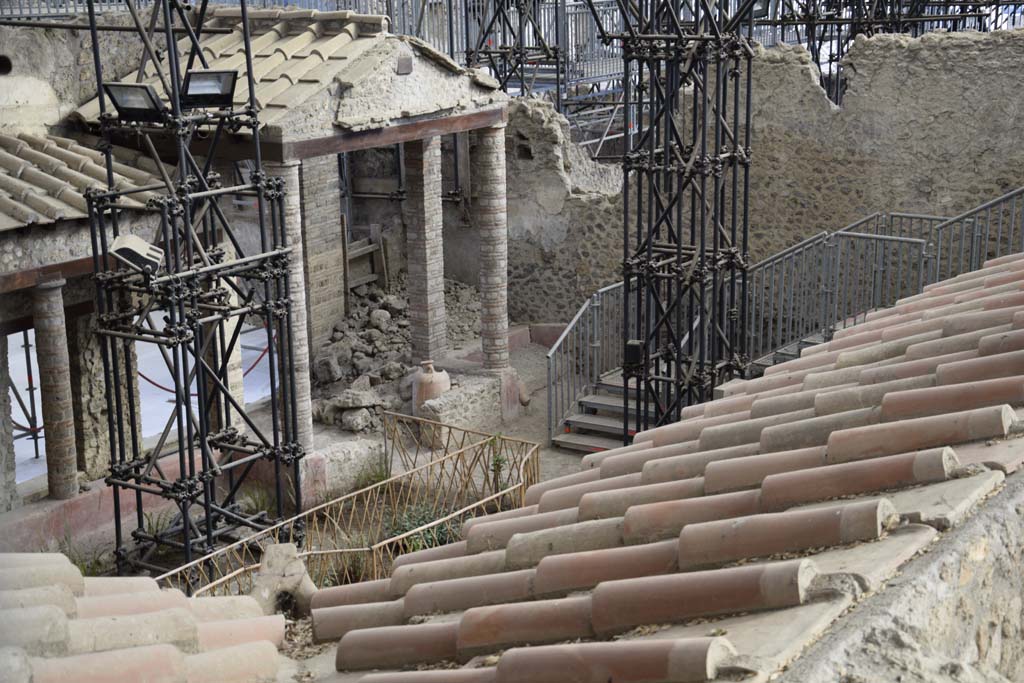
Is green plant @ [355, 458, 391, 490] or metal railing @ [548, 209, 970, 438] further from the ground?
metal railing @ [548, 209, 970, 438]

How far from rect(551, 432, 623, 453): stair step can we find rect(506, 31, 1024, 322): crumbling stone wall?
3.30m

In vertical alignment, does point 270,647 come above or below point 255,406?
above

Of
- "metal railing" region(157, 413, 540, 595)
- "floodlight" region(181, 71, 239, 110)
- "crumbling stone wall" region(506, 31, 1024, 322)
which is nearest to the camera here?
"floodlight" region(181, 71, 239, 110)

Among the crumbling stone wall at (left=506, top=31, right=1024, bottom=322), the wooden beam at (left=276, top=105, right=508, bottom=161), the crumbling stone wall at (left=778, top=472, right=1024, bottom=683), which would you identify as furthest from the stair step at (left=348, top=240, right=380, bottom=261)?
the crumbling stone wall at (left=778, top=472, right=1024, bottom=683)

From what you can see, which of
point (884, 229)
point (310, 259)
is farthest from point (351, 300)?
point (884, 229)

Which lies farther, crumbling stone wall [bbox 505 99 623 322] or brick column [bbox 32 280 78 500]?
crumbling stone wall [bbox 505 99 623 322]

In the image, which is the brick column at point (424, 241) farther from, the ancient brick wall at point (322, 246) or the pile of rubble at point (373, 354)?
the ancient brick wall at point (322, 246)

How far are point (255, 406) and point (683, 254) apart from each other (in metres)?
5.23

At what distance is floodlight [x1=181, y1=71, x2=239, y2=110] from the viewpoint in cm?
910

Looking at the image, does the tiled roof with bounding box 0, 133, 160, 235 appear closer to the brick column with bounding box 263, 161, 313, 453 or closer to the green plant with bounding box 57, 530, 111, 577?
the brick column with bounding box 263, 161, 313, 453

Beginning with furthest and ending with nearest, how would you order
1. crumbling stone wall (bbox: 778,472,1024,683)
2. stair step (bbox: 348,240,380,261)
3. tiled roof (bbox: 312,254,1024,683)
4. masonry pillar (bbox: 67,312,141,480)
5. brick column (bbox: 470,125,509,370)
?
stair step (bbox: 348,240,380,261) → brick column (bbox: 470,125,509,370) → masonry pillar (bbox: 67,312,141,480) → tiled roof (bbox: 312,254,1024,683) → crumbling stone wall (bbox: 778,472,1024,683)

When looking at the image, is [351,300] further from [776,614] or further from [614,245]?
[776,614]

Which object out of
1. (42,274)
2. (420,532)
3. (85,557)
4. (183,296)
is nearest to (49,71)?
(42,274)

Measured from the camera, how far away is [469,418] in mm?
13711
